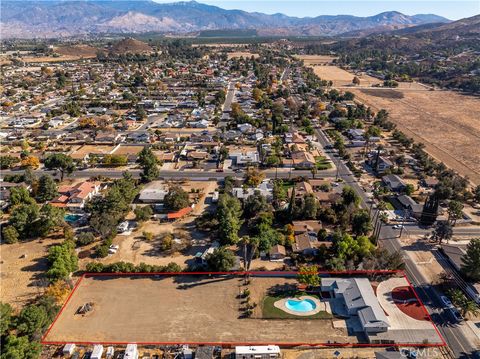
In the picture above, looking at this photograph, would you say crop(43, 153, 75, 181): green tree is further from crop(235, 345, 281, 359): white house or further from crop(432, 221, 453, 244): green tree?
crop(432, 221, 453, 244): green tree

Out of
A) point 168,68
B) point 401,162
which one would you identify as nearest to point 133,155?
point 401,162

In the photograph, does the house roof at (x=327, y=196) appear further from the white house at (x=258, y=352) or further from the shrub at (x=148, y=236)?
the white house at (x=258, y=352)

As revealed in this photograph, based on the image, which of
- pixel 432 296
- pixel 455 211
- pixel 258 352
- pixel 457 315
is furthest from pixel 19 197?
pixel 455 211

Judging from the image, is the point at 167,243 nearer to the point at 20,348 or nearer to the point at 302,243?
the point at 302,243

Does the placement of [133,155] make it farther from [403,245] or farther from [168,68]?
[168,68]

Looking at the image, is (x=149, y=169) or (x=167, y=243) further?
(x=149, y=169)

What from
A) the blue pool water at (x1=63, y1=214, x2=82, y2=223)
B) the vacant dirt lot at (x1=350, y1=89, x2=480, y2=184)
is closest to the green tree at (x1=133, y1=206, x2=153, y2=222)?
Answer: the blue pool water at (x1=63, y1=214, x2=82, y2=223)
